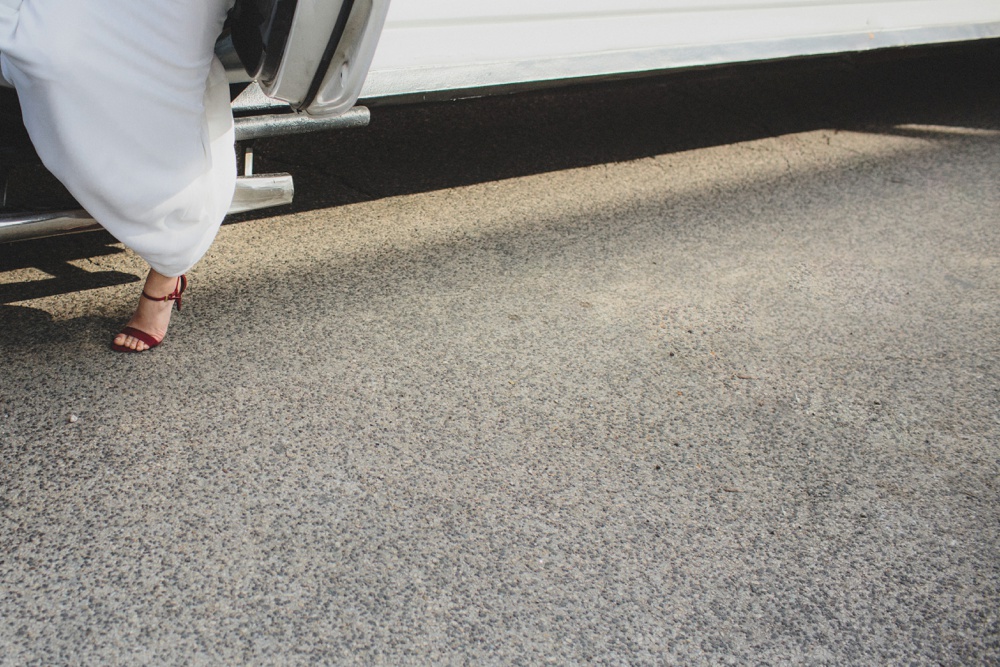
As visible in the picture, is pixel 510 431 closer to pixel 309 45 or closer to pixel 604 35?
pixel 309 45

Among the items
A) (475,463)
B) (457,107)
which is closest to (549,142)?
(457,107)

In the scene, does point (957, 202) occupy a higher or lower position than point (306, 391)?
higher

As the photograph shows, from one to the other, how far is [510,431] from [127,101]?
33.5 inches

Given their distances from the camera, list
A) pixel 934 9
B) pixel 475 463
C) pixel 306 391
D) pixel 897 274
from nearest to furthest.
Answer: pixel 475 463
pixel 306 391
pixel 897 274
pixel 934 9

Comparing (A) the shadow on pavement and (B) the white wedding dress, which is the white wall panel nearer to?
(A) the shadow on pavement

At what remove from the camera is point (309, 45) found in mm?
1335

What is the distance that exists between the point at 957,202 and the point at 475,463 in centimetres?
205

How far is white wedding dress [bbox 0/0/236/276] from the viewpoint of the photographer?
131 centimetres

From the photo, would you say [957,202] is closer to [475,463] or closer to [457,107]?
[457,107]

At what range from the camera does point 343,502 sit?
4.55 feet

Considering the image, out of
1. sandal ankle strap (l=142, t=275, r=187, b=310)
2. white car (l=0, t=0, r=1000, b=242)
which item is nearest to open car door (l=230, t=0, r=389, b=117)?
white car (l=0, t=0, r=1000, b=242)

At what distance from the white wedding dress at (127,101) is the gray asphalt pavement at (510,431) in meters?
0.33

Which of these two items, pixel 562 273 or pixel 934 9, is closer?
pixel 562 273

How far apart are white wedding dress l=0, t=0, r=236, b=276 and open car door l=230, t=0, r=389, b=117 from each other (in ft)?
0.22
